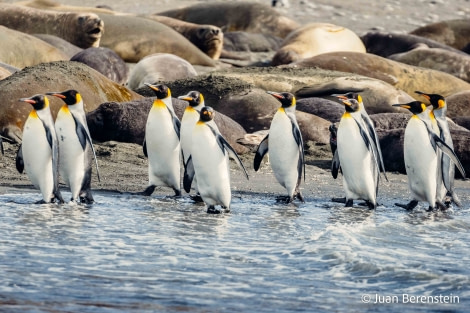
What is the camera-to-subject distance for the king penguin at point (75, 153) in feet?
27.1

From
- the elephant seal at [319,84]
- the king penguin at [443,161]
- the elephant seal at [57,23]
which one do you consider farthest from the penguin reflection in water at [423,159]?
the elephant seal at [57,23]

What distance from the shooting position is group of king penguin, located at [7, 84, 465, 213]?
8312 millimetres

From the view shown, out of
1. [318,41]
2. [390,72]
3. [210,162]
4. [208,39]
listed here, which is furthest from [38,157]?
[208,39]

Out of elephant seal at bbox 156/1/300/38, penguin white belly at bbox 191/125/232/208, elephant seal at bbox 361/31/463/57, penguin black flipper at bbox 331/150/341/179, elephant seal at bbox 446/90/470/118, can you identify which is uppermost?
penguin white belly at bbox 191/125/232/208

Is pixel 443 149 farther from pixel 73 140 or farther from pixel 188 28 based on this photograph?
pixel 188 28

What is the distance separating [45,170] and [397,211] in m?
3.06

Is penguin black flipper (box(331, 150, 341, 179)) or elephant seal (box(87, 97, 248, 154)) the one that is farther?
elephant seal (box(87, 97, 248, 154))

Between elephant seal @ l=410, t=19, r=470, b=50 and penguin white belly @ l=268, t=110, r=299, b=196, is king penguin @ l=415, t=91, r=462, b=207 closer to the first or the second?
penguin white belly @ l=268, t=110, r=299, b=196

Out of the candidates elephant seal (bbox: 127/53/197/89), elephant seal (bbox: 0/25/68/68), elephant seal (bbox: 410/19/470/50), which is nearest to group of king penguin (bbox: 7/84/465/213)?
elephant seal (bbox: 127/53/197/89)

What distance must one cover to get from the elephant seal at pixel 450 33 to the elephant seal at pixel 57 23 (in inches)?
396

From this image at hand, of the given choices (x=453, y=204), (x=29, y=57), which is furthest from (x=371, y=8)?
(x=453, y=204)

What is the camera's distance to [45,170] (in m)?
8.12

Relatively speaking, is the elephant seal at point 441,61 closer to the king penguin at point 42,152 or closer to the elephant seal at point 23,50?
the elephant seal at point 23,50

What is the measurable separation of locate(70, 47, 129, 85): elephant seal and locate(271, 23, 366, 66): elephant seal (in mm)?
4367
